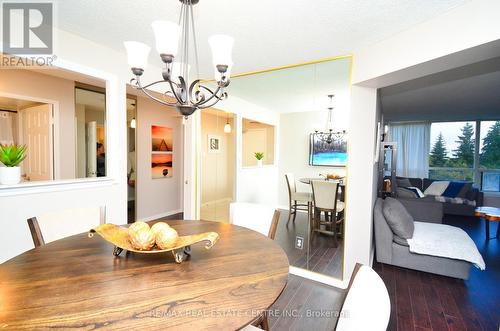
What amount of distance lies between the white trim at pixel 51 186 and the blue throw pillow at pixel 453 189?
264 inches

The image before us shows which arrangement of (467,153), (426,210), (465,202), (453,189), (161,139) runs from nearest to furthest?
1. (426,210)
2. (161,139)
3. (465,202)
4. (453,189)
5. (467,153)

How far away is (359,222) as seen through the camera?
2.48 metres

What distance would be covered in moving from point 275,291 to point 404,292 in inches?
86.1

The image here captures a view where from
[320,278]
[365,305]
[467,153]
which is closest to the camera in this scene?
[365,305]

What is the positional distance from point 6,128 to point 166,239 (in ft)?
15.5

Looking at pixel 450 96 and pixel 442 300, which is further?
pixel 450 96

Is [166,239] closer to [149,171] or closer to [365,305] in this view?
[365,305]

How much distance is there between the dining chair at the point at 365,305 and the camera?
0.70 m

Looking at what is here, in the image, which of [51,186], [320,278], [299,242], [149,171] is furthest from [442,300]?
[149,171]

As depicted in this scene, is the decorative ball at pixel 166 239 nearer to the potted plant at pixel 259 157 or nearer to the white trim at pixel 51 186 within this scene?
the white trim at pixel 51 186

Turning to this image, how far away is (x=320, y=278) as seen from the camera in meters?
2.59

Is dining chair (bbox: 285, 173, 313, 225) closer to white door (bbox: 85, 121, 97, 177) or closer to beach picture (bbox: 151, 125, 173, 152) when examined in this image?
beach picture (bbox: 151, 125, 173, 152)

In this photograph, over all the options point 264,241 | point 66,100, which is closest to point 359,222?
point 264,241

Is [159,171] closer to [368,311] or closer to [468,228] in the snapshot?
[368,311]
